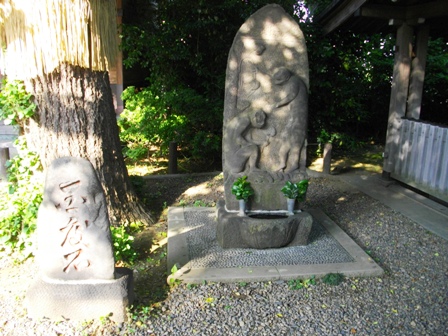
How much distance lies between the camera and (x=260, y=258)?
418 cm

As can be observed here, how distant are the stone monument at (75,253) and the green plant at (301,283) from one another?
1512 millimetres

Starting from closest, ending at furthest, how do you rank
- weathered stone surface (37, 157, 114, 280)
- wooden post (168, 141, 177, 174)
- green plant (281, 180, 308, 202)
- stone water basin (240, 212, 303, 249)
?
weathered stone surface (37, 157, 114, 280), stone water basin (240, 212, 303, 249), green plant (281, 180, 308, 202), wooden post (168, 141, 177, 174)

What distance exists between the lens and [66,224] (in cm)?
301

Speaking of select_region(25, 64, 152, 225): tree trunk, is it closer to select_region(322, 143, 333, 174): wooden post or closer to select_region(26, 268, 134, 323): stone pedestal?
select_region(26, 268, 134, 323): stone pedestal

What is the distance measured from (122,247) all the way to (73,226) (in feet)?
3.58

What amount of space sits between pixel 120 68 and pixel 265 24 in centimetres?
512

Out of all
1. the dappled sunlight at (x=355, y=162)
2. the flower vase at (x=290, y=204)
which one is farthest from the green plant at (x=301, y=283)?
the dappled sunlight at (x=355, y=162)

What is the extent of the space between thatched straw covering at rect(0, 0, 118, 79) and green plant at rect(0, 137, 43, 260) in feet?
3.58

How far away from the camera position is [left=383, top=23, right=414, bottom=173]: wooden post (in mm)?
6774

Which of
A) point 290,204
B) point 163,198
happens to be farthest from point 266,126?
point 163,198

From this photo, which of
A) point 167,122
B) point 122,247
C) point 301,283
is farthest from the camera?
point 167,122

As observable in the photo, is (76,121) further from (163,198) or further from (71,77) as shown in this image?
(163,198)

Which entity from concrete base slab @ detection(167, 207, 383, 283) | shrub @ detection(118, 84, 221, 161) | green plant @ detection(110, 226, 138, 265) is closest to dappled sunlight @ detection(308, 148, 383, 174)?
shrub @ detection(118, 84, 221, 161)

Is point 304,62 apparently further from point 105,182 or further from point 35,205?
point 35,205
